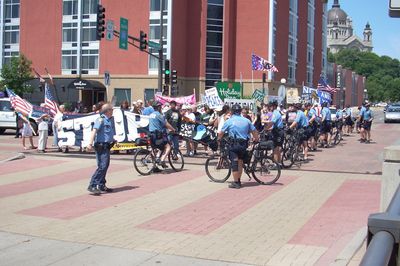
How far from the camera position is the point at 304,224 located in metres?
7.97

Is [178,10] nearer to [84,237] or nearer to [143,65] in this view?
[143,65]

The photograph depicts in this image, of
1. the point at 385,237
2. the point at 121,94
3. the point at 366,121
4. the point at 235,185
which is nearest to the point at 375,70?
the point at 121,94

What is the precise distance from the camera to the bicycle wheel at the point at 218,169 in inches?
482

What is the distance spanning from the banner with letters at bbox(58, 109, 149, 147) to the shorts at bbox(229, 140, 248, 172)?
7.11 m

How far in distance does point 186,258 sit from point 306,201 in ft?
13.4

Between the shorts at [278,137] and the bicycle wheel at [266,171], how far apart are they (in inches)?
116

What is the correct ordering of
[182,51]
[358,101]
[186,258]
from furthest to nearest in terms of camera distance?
[358,101] < [182,51] < [186,258]

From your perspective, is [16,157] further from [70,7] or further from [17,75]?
[70,7]

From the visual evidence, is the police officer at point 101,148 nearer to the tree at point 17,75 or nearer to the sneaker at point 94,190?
the sneaker at point 94,190

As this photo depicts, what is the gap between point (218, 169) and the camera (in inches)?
491

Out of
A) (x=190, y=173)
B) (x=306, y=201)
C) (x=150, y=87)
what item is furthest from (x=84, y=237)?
(x=150, y=87)

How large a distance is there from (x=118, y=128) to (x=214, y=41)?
39.3 meters

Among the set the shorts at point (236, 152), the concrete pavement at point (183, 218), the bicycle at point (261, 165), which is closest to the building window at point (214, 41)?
the concrete pavement at point (183, 218)

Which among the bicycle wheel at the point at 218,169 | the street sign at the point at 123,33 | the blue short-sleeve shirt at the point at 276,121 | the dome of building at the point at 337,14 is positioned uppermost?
the dome of building at the point at 337,14
